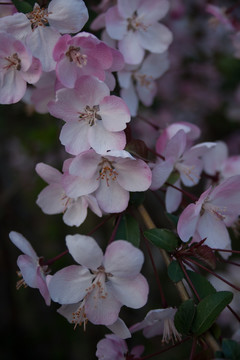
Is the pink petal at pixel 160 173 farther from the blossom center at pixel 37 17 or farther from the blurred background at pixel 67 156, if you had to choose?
the blurred background at pixel 67 156

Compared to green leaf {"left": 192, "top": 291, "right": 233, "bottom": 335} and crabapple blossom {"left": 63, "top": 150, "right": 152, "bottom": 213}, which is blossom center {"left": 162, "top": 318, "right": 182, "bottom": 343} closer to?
green leaf {"left": 192, "top": 291, "right": 233, "bottom": 335}

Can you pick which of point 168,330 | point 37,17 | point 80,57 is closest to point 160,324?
point 168,330

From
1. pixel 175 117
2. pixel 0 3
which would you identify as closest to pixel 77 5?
pixel 0 3

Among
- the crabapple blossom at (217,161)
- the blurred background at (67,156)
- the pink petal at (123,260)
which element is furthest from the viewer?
the blurred background at (67,156)

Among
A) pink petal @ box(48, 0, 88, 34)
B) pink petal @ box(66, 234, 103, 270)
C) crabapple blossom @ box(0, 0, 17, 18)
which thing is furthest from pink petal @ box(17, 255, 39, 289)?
crabapple blossom @ box(0, 0, 17, 18)

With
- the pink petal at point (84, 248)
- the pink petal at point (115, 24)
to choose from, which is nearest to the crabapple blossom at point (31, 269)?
the pink petal at point (84, 248)

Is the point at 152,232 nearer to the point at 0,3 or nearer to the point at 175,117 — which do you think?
the point at 0,3

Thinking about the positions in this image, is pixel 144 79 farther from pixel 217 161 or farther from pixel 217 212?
pixel 217 212
